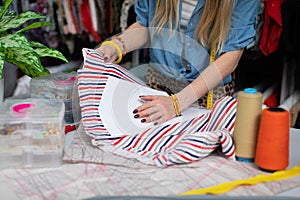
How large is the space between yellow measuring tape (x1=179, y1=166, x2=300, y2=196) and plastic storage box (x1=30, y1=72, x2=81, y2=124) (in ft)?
1.31

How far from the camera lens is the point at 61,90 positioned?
3.93 ft

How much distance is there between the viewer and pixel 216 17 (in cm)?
120

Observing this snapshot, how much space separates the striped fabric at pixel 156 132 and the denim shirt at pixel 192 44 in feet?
0.40

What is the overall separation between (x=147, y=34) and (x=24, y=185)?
54 centimetres

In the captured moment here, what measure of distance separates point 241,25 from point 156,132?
0.40m

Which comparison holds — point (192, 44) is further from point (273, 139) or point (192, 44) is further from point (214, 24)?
point (273, 139)

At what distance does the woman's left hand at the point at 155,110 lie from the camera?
3.62 ft

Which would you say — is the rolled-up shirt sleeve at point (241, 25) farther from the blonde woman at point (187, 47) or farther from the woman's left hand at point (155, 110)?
the woman's left hand at point (155, 110)

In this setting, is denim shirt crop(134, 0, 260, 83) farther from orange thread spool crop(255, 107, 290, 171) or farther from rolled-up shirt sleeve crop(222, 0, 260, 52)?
orange thread spool crop(255, 107, 290, 171)

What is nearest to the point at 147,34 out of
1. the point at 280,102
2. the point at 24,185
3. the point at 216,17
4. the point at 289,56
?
the point at 216,17

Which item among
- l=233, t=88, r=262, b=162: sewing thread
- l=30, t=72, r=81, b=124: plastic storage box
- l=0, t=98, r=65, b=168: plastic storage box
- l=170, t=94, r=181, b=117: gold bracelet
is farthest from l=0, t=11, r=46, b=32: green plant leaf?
l=233, t=88, r=262, b=162: sewing thread

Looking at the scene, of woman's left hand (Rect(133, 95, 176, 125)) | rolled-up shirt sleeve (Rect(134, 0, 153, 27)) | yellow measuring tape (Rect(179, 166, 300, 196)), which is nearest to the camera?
yellow measuring tape (Rect(179, 166, 300, 196))

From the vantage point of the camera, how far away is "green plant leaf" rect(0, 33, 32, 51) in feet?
3.68

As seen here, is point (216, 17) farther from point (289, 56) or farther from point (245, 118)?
point (289, 56)
